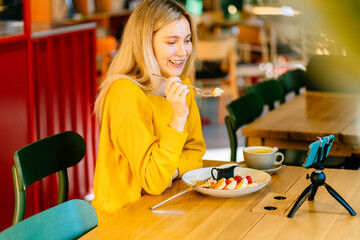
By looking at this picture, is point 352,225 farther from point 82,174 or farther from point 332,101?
point 82,174

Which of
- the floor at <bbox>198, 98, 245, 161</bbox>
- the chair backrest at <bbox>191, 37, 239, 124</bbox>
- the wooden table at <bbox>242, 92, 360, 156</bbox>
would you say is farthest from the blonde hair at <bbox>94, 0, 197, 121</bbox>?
the chair backrest at <bbox>191, 37, 239, 124</bbox>

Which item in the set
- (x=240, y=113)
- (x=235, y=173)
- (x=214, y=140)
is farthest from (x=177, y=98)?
(x=214, y=140)

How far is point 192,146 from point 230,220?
1.91 ft

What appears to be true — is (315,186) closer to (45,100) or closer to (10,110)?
(10,110)

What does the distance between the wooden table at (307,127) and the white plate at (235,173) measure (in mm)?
722

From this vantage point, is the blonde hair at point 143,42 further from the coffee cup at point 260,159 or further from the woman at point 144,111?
the coffee cup at point 260,159

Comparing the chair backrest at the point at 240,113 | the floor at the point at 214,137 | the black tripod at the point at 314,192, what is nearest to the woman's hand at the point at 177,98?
the black tripod at the point at 314,192

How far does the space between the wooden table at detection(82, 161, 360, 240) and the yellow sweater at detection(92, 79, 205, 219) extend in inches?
3.1

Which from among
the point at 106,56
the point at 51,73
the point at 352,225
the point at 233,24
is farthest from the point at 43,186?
the point at 233,24

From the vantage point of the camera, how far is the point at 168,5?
1429mm

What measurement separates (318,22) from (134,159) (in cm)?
110

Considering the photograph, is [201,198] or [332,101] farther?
[332,101]

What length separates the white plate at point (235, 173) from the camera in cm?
116

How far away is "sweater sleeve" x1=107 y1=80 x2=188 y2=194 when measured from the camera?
4.06ft
